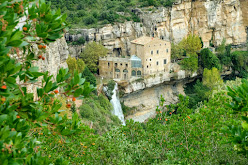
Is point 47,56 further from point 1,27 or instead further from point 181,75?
point 181,75

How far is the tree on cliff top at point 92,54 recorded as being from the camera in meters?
35.1

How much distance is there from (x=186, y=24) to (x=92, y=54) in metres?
16.1

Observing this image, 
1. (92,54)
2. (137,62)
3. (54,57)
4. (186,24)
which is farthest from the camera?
(186,24)

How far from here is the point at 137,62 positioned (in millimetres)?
34844

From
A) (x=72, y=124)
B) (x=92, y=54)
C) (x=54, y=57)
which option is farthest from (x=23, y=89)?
(x=92, y=54)

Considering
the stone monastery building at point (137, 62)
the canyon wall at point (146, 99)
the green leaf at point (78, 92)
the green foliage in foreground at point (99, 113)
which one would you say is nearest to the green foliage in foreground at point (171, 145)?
the green leaf at point (78, 92)

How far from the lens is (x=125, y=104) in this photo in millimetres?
36219

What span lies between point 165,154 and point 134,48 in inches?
1021

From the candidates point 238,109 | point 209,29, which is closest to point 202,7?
point 209,29

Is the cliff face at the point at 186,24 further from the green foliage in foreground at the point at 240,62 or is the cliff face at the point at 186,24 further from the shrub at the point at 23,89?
the shrub at the point at 23,89

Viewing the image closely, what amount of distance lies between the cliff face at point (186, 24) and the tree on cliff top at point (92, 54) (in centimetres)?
258

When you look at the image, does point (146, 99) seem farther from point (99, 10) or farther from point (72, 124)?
point (72, 124)

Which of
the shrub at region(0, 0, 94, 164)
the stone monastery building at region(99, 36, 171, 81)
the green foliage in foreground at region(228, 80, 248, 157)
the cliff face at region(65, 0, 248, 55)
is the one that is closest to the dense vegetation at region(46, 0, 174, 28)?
the cliff face at region(65, 0, 248, 55)

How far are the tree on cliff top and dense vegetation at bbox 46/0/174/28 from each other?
158 inches
